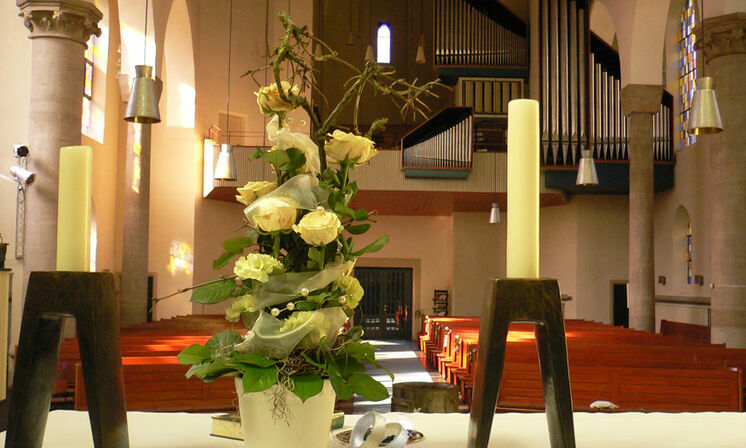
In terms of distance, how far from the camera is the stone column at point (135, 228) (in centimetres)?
1241

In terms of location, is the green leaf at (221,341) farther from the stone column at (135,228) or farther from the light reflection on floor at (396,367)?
the stone column at (135,228)

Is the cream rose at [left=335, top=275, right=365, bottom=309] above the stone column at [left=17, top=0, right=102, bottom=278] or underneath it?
underneath

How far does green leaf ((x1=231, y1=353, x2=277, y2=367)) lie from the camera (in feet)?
3.66

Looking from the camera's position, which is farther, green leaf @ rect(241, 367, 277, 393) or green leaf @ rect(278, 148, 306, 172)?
green leaf @ rect(278, 148, 306, 172)

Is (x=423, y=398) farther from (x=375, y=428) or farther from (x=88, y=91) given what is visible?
(x=88, y=91)

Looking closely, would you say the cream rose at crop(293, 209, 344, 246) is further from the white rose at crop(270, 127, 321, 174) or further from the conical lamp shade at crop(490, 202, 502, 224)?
the conical lamp shade at crop(490, 202, 502, 224)

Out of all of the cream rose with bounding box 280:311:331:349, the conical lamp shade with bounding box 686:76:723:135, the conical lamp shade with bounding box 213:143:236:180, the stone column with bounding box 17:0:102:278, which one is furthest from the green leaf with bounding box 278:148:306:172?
the conical lamp shade with bounding box 213:143:236:180

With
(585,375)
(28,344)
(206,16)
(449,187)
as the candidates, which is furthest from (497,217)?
(28,344)

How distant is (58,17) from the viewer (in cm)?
796

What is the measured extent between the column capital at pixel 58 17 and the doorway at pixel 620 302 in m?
13.2

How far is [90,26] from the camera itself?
8.21m

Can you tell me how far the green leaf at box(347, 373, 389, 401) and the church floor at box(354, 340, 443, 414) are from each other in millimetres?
7284

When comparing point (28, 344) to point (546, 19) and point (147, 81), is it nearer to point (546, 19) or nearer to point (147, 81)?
point (147, 81)

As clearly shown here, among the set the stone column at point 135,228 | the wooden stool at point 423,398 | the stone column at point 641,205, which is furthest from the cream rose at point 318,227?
the stone column at point 641,205
